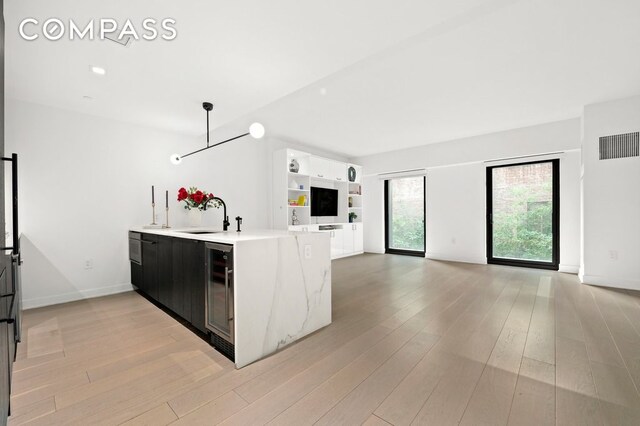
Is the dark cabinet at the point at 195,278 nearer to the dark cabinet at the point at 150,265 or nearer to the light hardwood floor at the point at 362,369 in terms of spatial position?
the light hardwood floor at the point at 362,369

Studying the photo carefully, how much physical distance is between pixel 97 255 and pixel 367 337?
3535 mm

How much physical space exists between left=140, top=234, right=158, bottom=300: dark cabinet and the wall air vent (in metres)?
5.87

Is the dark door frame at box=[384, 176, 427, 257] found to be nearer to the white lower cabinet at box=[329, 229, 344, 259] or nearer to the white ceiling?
the white lower cabinet at box=[329, 229, 344, 259]

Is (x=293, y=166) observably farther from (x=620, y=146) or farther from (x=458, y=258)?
(x=620, y=146)

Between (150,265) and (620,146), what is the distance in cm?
617

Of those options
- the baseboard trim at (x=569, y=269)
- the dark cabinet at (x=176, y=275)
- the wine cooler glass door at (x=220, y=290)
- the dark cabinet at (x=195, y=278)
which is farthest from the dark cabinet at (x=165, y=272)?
the baseboard trim at (x=569, y=269)

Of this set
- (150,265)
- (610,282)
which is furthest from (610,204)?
(150,265)

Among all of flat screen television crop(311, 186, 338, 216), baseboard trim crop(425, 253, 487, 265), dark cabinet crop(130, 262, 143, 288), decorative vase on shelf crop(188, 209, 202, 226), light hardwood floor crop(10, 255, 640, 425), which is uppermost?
flat screen television crop(311, 186, 338, 216)

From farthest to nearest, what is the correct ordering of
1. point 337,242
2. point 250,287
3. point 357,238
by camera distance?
1. point 357,238
2. point 337,242
3. point 250,287

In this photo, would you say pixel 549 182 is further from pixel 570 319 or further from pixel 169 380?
pixel 169 380

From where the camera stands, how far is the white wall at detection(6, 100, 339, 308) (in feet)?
9.92

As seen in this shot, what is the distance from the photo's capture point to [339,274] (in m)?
4.48

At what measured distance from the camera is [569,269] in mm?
4410

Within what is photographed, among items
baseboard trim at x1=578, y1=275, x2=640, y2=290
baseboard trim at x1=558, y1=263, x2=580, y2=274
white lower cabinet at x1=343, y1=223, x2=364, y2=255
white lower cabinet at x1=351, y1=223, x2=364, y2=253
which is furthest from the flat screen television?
baseboard trim at x1=578, y1=275, x2=640, y2=290
